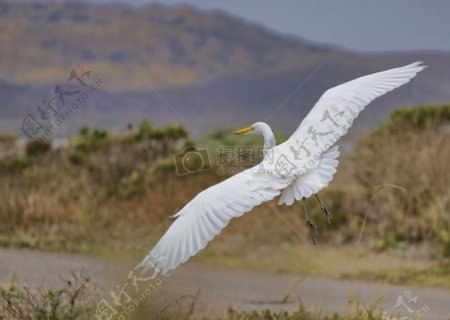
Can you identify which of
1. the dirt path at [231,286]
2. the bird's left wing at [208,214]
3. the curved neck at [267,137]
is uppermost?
the curved neck at [267,137]

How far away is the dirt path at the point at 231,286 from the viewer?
22.4ft

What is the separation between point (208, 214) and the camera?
4.77 metres

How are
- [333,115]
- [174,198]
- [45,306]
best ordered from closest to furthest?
[333,115], [45,306], [174,198]

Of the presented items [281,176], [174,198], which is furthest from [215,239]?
[281,176]

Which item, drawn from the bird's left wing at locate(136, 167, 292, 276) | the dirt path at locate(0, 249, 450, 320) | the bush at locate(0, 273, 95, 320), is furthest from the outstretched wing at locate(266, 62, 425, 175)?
the bush at locate(0, 273, 95, 320)

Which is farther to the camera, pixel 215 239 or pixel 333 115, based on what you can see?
pixel 215 239

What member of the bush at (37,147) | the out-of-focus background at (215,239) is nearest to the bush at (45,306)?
the out-of-focus background at (215,239)

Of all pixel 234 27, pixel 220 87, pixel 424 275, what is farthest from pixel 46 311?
pixel 234 27

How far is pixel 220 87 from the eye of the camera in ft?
137

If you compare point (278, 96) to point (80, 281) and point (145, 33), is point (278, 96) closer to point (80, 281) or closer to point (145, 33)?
point (145, 33)

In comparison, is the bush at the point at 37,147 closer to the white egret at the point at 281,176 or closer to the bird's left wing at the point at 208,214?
the white egret at the point at 281,176

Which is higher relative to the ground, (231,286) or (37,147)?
(37,147)

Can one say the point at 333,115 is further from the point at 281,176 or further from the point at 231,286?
the point at 231,286

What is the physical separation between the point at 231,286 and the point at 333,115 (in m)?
5.07
